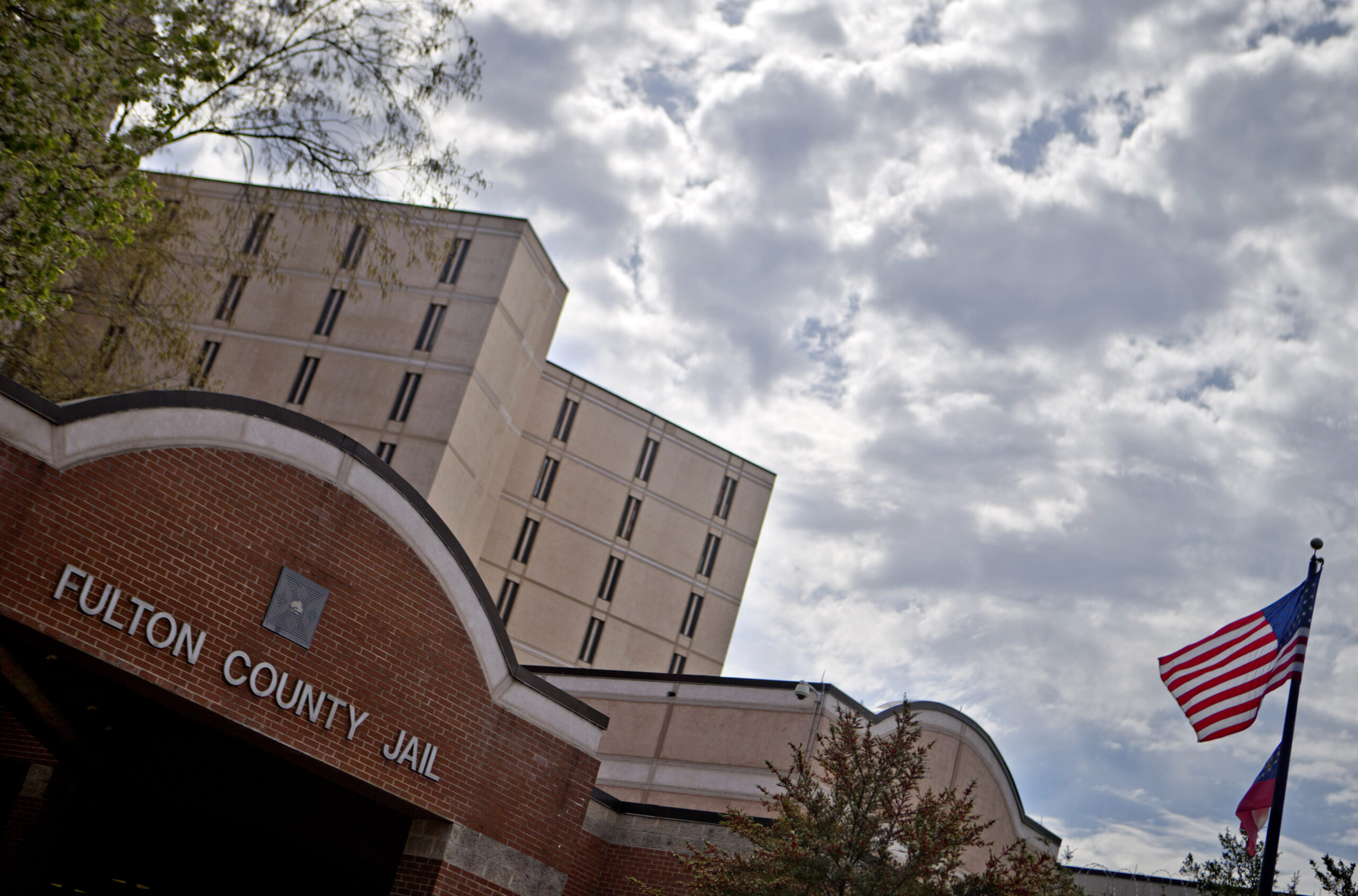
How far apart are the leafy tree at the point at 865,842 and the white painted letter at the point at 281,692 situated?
6471 millimetres

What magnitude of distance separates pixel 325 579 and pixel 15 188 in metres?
6.24

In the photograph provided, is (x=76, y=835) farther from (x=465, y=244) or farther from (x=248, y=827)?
(x=465, y=244)

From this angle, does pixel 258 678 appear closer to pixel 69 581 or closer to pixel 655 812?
pixel 69 581

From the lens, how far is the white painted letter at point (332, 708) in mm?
16219

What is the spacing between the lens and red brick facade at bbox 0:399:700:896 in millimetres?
13641

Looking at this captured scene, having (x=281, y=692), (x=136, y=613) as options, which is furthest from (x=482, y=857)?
(x=136, y=613)

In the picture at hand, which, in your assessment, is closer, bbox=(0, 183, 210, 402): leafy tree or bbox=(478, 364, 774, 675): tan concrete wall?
bbox=(0, 183, 210, 402): leafy tree

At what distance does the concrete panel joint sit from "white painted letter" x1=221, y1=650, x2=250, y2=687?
4268 mm

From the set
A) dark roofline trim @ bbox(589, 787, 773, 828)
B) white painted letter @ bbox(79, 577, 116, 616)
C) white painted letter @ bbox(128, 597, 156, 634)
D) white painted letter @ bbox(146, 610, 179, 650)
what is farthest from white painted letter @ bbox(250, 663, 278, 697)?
dark roofline trim @ bbox(589, 787, 773, 828)

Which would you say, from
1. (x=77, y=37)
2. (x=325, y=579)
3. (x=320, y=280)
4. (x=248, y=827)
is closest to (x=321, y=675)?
(x=325, y=579)

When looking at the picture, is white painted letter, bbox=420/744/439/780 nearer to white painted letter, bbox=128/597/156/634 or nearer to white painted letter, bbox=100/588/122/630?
white painted letter, bbox=128/597/156/634

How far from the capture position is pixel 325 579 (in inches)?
642

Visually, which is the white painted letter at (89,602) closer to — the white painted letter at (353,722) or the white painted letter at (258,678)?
the white painted letter at (258,678)

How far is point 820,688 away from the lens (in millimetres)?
27812
